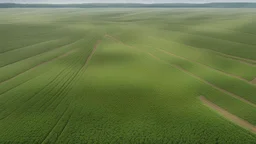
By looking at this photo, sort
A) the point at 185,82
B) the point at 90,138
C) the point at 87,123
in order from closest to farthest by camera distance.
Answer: the point at 90,138 < the point at 87,123 < the point at 185,82

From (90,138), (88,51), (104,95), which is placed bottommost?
(90,138)

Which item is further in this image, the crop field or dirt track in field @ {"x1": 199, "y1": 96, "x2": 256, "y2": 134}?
dirt track in field @ {"x1": 199, "y1": 96, "x2": 256, "y2": 134}

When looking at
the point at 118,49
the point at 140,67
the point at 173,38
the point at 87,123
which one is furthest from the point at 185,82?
the point at 173,38

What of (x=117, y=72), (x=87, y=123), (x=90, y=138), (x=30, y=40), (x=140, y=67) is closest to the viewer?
(x=90, y=138)

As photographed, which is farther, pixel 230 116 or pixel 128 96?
pixel 128 96

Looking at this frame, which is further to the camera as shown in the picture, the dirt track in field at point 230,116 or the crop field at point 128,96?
the dirt track in field at point 230,116

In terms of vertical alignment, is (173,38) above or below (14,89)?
above

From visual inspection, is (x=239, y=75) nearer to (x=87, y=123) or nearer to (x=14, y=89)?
(x=87, y=123)

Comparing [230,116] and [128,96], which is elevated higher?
[128,96]
